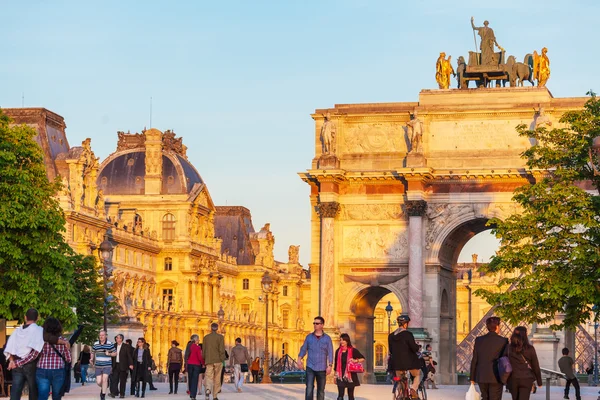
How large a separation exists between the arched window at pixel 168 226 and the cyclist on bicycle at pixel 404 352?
9497 centimetres

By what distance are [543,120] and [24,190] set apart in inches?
838

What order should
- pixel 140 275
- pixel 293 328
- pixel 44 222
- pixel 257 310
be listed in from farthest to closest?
1. pixel 293 328
2. pixel 257 310
3. pixel 140 275
4. pixel 44 222

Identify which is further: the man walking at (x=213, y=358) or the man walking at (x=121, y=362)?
the man walking at (x=121, y=362)

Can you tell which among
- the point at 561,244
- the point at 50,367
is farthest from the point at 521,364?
the point at 561,244

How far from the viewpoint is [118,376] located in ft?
116

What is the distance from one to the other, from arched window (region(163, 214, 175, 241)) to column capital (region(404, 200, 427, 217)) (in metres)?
67.2

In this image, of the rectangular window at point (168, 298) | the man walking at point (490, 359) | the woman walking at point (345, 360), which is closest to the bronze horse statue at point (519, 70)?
the woman walking at point (345, 360)

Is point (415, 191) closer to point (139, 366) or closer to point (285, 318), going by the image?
point (139, 366)

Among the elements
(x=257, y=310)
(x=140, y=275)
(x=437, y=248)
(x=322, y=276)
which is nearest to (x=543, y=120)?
(x=437, y=248)

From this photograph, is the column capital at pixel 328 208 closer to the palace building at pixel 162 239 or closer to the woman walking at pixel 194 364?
the woman walking at pixel 194 364

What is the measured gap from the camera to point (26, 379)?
2272cm

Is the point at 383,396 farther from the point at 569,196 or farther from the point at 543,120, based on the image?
the point at 543,120

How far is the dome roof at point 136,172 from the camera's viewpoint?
12225 cm

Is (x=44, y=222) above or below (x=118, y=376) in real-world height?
above
